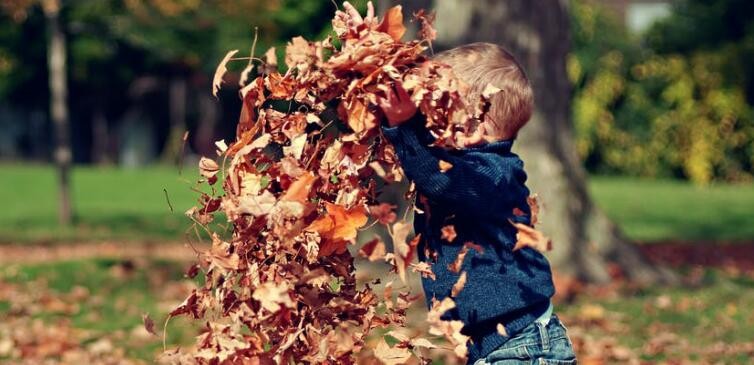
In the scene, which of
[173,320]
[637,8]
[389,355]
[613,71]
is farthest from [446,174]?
[637,8]

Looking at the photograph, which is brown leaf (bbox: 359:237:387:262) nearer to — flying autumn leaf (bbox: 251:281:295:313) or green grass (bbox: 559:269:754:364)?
flying autumn leaf (bbox: 251:281:295:313)

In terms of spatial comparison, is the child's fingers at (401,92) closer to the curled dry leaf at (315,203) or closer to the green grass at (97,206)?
the curled dry leaf at (315,203)

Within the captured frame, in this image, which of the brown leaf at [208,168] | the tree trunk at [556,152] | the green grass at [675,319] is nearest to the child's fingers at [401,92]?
the brown leaf at [208,168]

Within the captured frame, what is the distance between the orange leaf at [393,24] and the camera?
266 cm

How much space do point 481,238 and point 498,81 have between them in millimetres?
431

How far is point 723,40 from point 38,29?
1718cm

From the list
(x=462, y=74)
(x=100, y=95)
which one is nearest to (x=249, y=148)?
(x=462, y=74)

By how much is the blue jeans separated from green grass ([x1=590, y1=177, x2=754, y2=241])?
10.3 metres

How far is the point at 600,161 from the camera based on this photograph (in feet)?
82.3

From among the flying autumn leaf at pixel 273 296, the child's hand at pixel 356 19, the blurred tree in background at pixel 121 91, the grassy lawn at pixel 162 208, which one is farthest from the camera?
the blurred tree in background at pixel 121 91

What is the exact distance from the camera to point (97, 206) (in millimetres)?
17125

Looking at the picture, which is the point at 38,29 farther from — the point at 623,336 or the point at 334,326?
the point at 334,326

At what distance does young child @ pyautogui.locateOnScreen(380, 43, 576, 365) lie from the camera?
2.82 metres

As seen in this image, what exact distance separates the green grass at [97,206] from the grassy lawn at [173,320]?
1.07 meters
